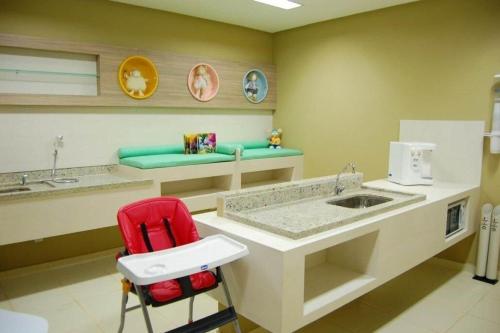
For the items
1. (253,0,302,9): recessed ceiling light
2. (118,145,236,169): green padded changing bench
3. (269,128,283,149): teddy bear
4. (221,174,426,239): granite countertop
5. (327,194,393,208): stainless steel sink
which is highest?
(253,0,302,9): recessed ceiling light

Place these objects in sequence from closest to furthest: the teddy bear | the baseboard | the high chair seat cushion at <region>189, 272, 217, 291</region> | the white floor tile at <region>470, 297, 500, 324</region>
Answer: the high chair seat cushion at <region>189, 272, 217, 291</region> < the white floor tile at <region>470, 297, 500, 324</region> < the baseboard < the teddy bear

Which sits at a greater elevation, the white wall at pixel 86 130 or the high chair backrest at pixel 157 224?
the white wall at pixel 86 130

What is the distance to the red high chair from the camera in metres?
1.71

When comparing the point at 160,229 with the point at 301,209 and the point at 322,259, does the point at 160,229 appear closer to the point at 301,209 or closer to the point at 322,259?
the point at 301,209

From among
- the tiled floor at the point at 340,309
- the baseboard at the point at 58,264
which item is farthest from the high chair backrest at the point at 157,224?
the baseboard at the point at 58,264

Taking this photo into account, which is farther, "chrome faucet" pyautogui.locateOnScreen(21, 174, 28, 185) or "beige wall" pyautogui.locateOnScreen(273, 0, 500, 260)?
"beige wall" pyautogui.locateOnScreen(273, 0, 500, 260)

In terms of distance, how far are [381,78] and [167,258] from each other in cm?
327

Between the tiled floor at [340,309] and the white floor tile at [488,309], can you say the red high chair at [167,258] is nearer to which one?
the tiled floor at [340,309]

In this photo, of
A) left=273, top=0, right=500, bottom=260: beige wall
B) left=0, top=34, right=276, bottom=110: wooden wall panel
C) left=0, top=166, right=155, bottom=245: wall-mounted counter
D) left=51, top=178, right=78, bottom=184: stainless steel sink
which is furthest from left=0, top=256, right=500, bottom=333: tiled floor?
left=0, top=34, right=276, bottom=110: wooden wall panel

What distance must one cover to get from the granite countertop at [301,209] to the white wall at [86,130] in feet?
6.86

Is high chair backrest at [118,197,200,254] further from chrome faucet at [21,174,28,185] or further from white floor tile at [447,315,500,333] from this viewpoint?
white floor tile at [447,315,500,333]

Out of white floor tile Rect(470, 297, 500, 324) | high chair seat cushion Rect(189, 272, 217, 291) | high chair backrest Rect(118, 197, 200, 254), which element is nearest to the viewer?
high chair seat cushion Rect(189, 272, 217, 291)

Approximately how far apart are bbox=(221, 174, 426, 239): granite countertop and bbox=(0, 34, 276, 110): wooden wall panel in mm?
2144

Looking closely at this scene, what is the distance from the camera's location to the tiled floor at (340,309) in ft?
8.87
